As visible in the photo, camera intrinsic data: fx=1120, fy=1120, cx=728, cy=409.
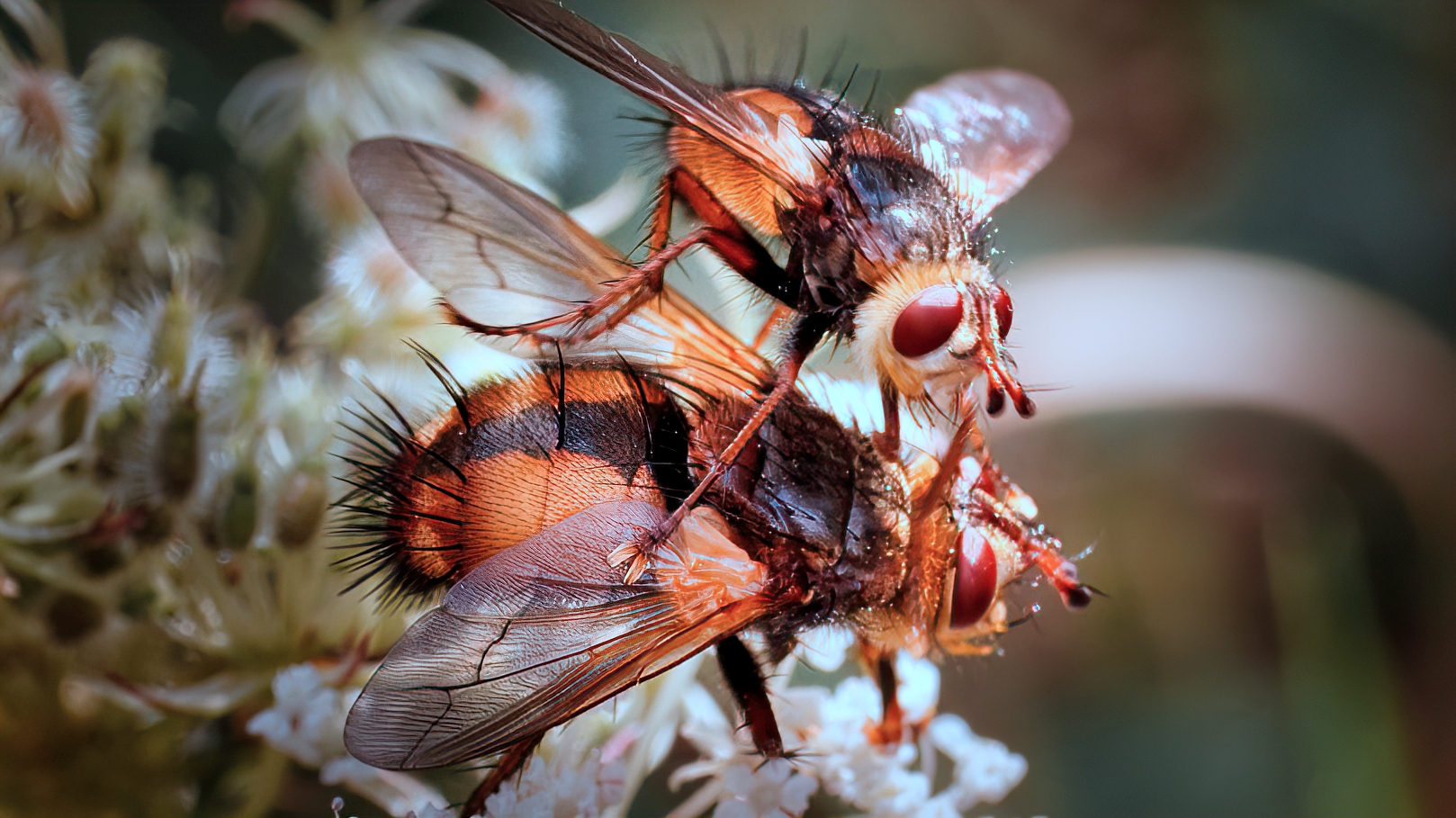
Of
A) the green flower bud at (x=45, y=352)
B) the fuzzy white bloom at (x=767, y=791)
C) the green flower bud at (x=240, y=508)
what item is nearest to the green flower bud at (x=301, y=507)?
the green flower bud at (x=240, y=508)

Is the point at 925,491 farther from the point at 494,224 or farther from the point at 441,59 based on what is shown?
the point at 441,59

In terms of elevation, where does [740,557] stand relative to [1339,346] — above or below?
below

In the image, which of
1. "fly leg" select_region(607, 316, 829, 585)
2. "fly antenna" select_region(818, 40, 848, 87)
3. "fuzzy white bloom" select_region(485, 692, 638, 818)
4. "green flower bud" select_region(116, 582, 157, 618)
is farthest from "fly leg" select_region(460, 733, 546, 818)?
"fly antenna" select_region(818, 40, 848, 87)

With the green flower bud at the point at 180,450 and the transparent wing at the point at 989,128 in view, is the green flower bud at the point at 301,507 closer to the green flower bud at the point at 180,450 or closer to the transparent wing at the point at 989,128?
the green flower bud at the point at 180,450

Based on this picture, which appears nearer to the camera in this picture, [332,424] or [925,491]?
[925,491]

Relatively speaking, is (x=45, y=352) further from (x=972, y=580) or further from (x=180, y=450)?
(x=972, y=580)

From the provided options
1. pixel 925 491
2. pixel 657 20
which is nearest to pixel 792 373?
pixel 925 491
